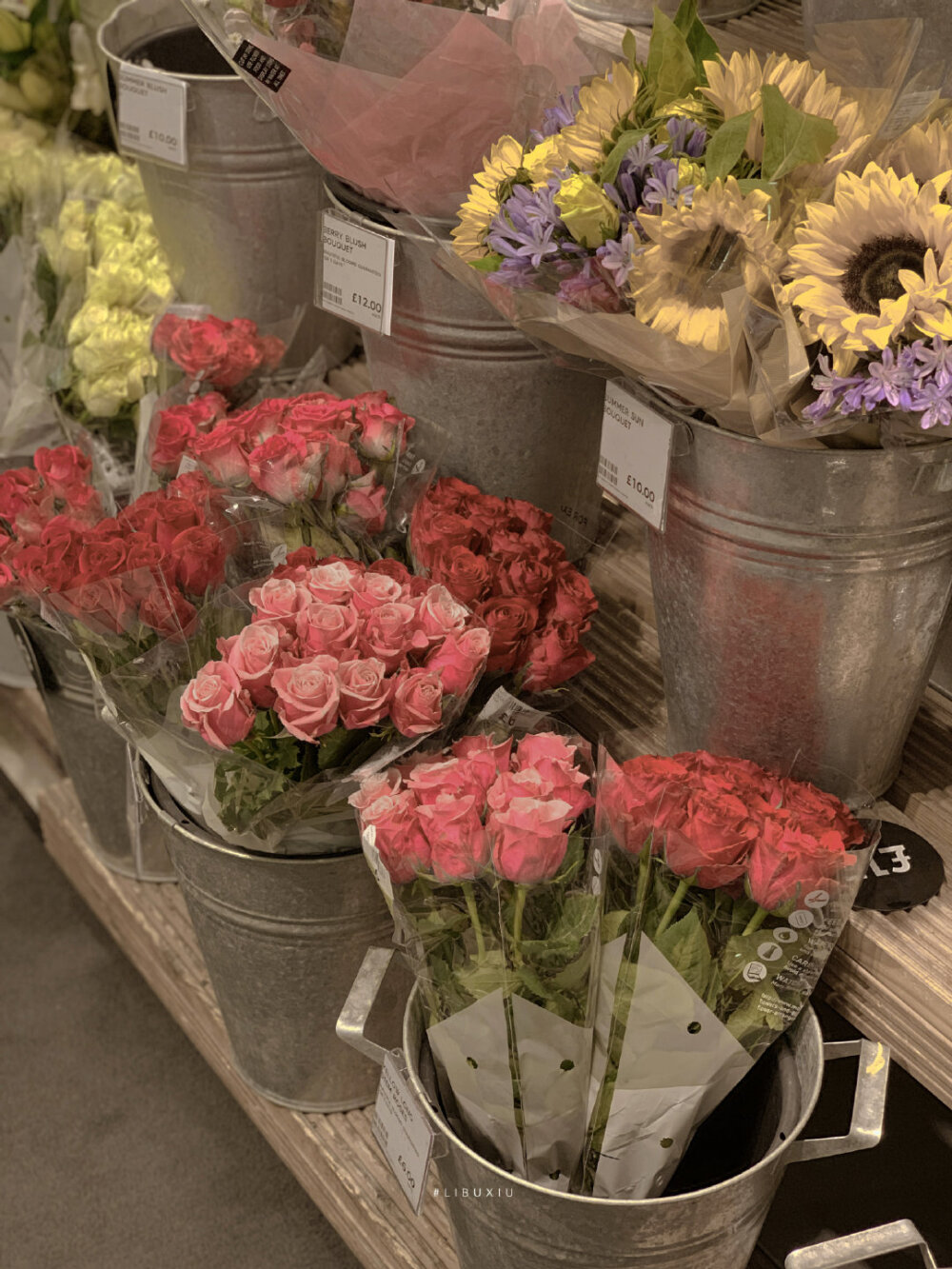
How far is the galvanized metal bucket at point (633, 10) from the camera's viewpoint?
1277 millimetres

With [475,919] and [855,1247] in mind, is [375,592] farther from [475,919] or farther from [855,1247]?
[855,1247]

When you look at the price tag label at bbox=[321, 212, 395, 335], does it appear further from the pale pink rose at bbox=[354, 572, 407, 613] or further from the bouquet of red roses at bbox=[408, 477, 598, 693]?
the pale pink rose at bbox=[354, 572, 407, 613]

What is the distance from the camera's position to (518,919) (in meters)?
0.84

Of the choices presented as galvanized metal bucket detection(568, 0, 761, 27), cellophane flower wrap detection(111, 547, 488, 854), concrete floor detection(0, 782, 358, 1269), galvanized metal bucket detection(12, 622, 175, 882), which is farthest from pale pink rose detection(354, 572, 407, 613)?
concrete floor detection(0, 782, 358, 1269)

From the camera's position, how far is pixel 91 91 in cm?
180

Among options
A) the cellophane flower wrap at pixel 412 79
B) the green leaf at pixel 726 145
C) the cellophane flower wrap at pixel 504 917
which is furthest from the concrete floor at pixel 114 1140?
the green leaf at pixel 726 145

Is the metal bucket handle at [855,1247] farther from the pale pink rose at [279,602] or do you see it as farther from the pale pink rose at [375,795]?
the pale pink rose at [279,602]

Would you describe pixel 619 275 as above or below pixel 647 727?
above

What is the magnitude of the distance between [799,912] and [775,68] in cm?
50

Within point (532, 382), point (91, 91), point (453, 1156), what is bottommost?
point (453, 1156)

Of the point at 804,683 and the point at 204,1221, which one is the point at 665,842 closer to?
the point at 804,683

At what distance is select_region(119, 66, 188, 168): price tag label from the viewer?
143 cm

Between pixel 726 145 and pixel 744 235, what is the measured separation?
2.2 inches

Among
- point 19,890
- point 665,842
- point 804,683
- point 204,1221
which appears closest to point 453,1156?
point 665,842
